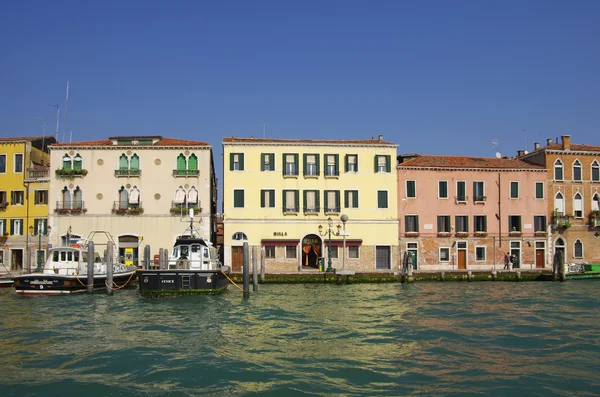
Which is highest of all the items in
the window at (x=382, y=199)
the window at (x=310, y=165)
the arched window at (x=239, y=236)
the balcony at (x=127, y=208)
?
the window at (x=310, y=165)

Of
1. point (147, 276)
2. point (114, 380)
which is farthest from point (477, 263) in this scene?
point (114, 380)

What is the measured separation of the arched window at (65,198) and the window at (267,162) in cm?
1227

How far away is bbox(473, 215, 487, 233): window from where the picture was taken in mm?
39938

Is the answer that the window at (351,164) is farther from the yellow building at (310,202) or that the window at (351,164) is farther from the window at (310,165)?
the window at (310,165)

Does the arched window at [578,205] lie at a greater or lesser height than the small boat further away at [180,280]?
greater

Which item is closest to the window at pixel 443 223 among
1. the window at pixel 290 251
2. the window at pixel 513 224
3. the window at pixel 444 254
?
the window at pixel 444 254

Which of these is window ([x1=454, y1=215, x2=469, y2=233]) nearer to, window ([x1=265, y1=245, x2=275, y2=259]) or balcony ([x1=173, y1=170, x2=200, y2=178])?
window ([x1=265, y1=245, x2=275, y2=259])

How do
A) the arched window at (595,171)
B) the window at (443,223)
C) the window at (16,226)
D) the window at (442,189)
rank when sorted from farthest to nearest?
the arched window at (595,171) < the window at (442,189) < the window at (443,223) < the window at (16,226)

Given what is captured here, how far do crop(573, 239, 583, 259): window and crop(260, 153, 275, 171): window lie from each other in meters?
21.2

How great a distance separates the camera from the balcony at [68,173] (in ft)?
123

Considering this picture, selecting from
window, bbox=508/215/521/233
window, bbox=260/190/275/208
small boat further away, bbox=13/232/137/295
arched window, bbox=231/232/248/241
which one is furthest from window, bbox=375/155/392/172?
small boat further away, bbox=13/232/137/295

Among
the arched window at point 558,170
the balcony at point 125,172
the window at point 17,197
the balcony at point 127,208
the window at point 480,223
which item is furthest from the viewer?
the arched window at point 558,170

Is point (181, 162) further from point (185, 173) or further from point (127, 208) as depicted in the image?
point (127, 208)

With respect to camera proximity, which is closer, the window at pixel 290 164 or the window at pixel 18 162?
the window at pixel 290 164
